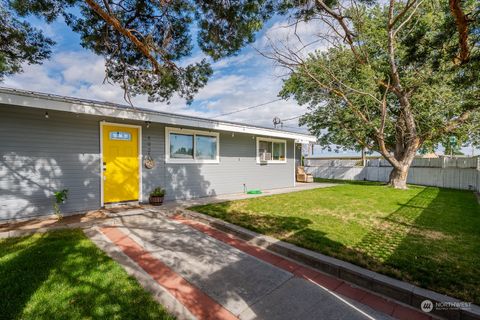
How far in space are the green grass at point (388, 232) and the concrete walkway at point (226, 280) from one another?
31.5 inches

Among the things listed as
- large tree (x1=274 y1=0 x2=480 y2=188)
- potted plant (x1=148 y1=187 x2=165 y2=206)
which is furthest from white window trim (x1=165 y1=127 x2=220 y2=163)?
large tree (x1=274 y1=0 x2=480 y2=188)

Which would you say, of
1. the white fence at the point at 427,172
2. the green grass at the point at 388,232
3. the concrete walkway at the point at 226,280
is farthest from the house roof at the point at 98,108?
the white fence at the point at 427,172

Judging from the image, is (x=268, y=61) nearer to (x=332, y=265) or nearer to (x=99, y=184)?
(x=99, y=184)

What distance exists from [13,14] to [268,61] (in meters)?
6.45

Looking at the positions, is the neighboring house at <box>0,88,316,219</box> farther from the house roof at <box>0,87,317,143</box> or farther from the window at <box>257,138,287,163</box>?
the window at <box>257,138,287,163</box>

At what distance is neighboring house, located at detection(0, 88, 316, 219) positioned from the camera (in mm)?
4812

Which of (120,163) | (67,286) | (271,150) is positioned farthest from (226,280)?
(271,150)

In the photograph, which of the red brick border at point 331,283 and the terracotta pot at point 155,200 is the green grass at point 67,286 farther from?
the terracotta pot at point 155,200

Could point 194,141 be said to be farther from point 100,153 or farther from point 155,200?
point 100,153

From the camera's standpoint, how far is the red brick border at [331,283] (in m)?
2.29

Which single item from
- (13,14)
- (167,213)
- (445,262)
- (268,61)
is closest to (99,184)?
(167,213)

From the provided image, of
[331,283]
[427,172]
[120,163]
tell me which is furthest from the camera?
[427,172]

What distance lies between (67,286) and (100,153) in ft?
13.2

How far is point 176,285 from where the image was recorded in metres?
2.66
